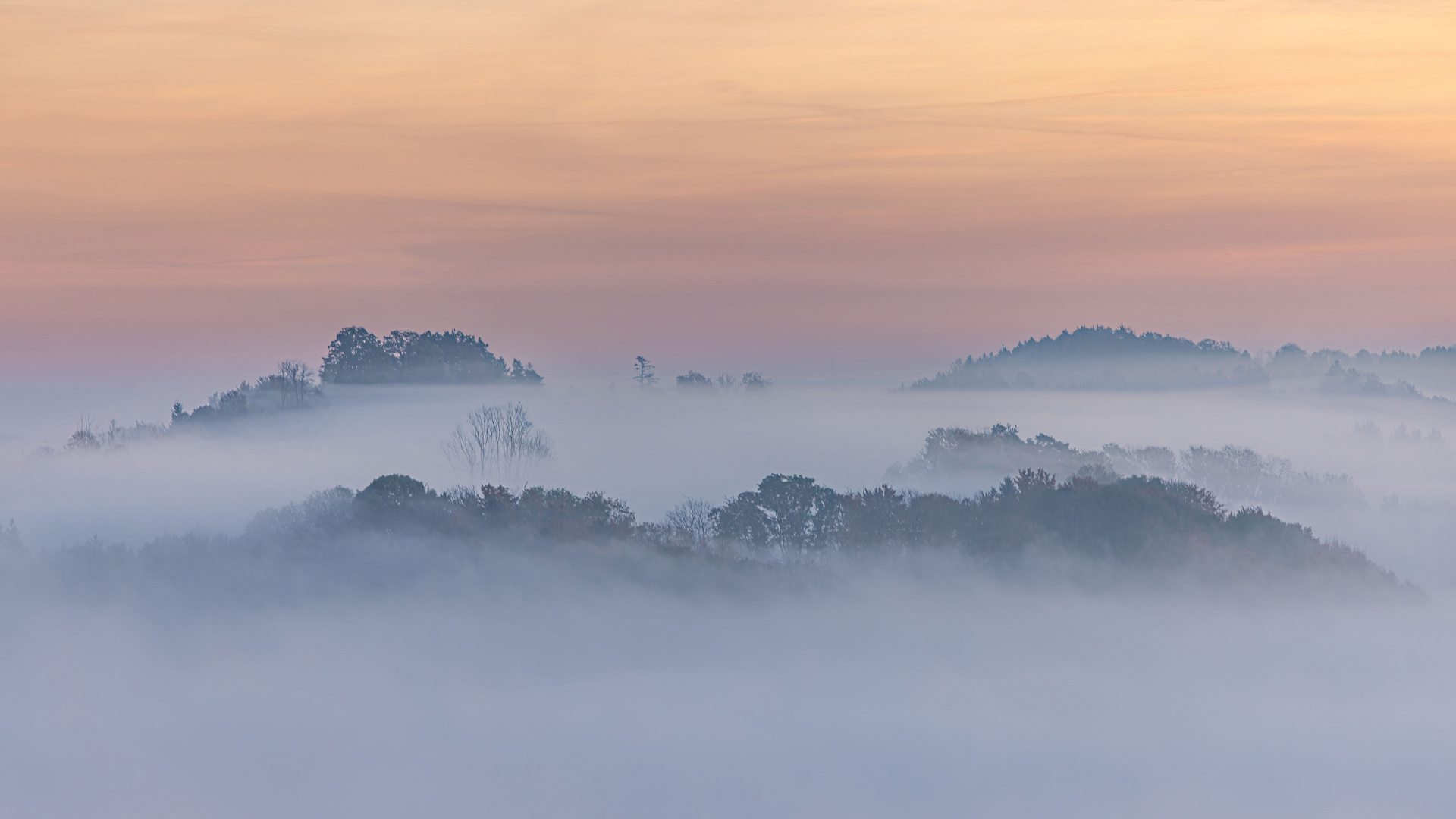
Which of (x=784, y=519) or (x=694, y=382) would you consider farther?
(x=694, y=382)

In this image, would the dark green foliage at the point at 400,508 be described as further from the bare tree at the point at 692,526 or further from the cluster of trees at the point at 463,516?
the bare tree at the point at 692,526

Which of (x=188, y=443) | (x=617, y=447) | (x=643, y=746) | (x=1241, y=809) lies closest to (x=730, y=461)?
(x=617, y=447)

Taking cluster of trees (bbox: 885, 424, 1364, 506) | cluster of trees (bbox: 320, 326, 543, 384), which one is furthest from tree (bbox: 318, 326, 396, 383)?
cluster of trees (bbox: 885, 424, 1364, 506)

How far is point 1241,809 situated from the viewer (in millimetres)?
62562

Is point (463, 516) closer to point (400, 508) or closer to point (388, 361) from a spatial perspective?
point (400, 508)

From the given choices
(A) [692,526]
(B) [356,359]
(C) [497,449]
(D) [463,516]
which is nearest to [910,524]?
(A) [692,526]

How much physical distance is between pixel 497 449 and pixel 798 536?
163 feet

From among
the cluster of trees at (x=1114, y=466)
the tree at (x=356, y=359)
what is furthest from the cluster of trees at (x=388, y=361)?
the cluster of trees at (x=1114, y=466)

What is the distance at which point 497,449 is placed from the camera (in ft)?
397

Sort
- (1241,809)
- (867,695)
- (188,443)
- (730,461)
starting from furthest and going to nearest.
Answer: (730,461), (188,443), (867,695), (1241,809)

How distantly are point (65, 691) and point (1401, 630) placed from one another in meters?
70.0

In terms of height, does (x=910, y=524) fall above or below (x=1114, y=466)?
below

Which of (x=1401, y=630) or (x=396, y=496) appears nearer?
(x=1401, y=630)

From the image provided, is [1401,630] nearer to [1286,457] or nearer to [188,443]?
[1286,457]
